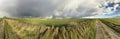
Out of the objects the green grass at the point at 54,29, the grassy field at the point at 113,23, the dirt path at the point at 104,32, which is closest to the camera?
the dirt path at the point at 104,32

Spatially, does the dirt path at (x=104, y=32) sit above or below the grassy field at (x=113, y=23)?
below

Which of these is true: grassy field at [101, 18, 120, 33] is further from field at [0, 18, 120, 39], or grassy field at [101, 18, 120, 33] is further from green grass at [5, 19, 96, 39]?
green grass at [5, 19, 96, 39]

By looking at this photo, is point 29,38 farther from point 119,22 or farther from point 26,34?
point 119,22

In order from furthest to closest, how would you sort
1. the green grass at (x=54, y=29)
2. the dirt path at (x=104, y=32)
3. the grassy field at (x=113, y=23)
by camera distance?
the green grass at (x=54, y=29), the grassy field at (x=113, y=23), the dirt path at (x=104, y=32)

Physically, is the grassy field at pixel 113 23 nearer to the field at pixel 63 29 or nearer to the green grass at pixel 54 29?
the field at pixel 63 29

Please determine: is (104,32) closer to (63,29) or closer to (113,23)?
(113,23)

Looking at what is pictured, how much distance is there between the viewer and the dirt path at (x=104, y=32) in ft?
92.8

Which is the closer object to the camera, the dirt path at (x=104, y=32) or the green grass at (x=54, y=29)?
the dirt path at (x=104, y=32)

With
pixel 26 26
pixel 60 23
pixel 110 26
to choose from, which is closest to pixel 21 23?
pixel 26 26

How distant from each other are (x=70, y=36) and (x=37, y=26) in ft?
8.79

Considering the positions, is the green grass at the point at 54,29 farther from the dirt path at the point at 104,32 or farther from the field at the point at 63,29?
the dirt path at the point at 104,32

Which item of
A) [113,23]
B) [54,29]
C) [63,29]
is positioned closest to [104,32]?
[113,23]

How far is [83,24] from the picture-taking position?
28.8 metres

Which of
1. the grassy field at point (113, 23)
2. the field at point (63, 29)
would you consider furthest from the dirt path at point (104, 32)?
the grassy field at point (113, 23)
